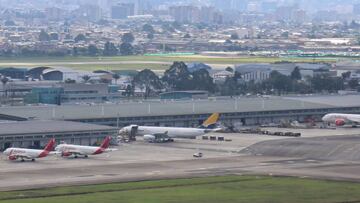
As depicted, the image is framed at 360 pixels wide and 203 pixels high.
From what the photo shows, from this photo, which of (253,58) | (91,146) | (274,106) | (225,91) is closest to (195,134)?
(91,146)

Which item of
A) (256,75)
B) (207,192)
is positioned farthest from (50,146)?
(256,75)

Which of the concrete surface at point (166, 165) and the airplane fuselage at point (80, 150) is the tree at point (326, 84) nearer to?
the concrete surface at point (166, 165)

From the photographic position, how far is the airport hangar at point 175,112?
6494 centimetres

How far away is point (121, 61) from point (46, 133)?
69.4 metres

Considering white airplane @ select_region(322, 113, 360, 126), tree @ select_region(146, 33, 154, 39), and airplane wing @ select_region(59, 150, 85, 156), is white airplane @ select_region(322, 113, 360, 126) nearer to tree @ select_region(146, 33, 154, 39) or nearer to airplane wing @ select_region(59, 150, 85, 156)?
airplane wing @ select_region(59, 150, 85, 156)

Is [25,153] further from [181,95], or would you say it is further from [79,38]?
[79,38]

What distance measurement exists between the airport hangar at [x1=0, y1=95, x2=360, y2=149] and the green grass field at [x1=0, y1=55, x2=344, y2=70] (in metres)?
39.3

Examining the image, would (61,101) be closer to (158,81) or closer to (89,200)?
(158,81)

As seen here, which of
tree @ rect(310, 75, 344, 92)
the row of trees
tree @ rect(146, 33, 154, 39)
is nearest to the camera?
the row of trees

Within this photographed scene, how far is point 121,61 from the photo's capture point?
128750mm

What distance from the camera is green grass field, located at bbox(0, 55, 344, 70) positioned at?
118750mm

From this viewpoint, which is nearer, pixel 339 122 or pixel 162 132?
pixel 162 132

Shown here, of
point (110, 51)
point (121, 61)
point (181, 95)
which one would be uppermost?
point (110, 51)

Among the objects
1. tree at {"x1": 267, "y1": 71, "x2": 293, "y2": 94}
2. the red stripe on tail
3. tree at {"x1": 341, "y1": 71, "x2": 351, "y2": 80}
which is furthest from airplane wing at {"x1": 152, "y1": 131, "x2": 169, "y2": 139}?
tree at {"x1": 341, "y1": 71, "x2": 351, "y2": 80}
